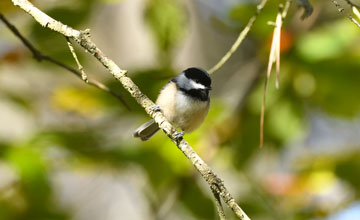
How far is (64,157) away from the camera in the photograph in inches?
64.7

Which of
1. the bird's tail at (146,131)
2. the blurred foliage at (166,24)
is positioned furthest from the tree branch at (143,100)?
the blurred foliage at (166,24)

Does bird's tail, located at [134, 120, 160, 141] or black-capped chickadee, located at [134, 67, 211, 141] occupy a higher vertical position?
black-capped chickadee, located at [134, 67, 211, 141]

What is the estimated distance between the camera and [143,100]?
2.75 feet

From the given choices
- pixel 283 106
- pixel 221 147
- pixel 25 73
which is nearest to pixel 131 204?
pixel 25 73

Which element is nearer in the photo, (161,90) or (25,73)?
(161,90)

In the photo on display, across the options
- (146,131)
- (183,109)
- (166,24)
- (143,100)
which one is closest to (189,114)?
(183,109)

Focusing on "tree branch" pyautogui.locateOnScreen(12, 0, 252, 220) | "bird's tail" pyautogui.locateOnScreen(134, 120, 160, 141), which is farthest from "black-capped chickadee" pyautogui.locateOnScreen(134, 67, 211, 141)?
"tree branch" pyautogui.locateOnScreen(12, 0, 252, 220)

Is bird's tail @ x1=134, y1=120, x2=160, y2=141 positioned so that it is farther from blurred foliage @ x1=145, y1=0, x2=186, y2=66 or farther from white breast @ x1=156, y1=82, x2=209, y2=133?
blurred foliage @ x1=145, y1=0, x2=186, y2=66

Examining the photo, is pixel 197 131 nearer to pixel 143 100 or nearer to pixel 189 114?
pixel 189 114

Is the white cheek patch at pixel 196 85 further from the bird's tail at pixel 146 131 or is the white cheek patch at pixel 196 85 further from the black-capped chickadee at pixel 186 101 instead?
the bird's tail at pixel 146 131

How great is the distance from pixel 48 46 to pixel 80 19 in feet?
0.58

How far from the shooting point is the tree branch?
29.8 inches

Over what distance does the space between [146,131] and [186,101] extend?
0.61ft

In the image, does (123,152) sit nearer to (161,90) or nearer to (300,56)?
(161,90)
